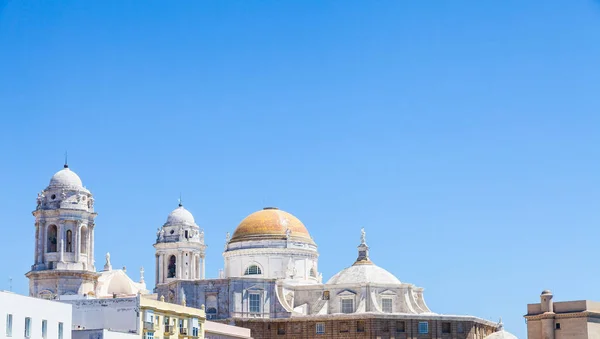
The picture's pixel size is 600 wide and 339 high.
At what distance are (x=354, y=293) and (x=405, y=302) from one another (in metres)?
4.74

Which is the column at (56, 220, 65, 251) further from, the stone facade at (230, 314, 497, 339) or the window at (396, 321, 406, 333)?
the window at (396, 321, 406, 333)

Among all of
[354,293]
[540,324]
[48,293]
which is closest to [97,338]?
[48,293]

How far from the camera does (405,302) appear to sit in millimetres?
113062

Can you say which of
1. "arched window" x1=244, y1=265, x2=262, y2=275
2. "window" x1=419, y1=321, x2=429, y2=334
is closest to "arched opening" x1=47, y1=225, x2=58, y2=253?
"arched window" x1=244, y1=265, x2=262, y2=275

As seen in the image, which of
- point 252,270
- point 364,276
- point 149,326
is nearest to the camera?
point 149,326

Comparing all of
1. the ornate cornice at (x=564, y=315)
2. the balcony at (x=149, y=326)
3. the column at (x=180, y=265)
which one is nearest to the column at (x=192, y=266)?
the column at (x=180, y=265)

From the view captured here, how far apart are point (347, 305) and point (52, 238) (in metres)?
27.2

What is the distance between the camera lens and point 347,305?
371 feet

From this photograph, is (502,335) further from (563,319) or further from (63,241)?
(63,241)

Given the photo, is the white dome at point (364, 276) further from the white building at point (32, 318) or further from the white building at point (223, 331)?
the white building at point (32, 318)

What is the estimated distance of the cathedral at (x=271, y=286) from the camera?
108062 mm

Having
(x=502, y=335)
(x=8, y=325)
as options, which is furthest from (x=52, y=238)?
(x=8, y=325)

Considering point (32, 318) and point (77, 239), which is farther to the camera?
point (77, 239)

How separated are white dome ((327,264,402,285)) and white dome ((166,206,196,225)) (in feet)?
68.6
